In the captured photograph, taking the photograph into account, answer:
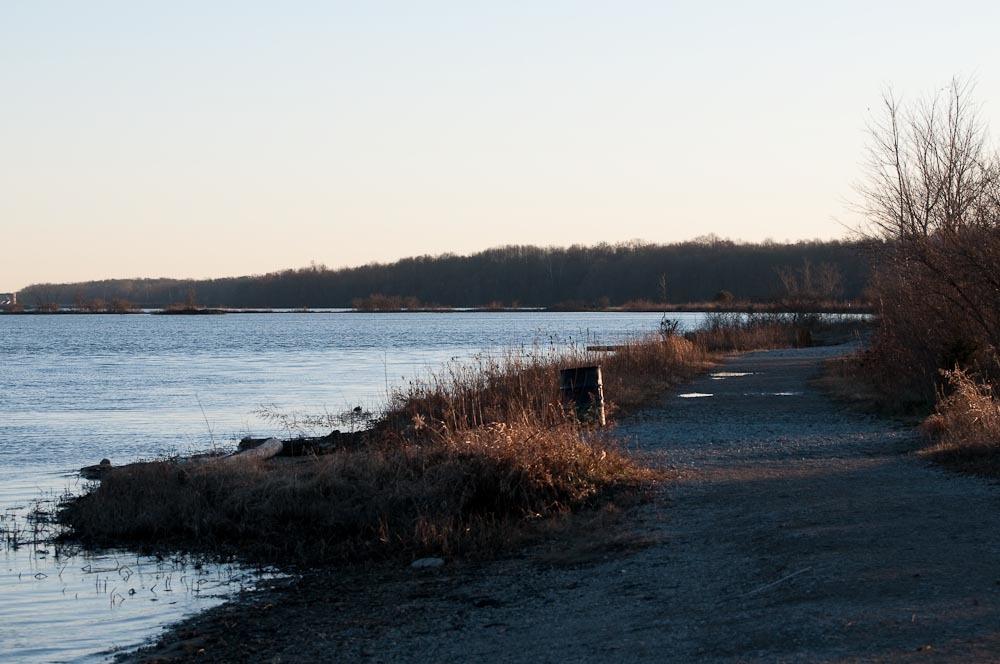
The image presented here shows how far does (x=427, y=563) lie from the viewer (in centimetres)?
1087

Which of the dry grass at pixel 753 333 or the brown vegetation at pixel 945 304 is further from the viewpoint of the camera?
the dry grass at pixel 753 333

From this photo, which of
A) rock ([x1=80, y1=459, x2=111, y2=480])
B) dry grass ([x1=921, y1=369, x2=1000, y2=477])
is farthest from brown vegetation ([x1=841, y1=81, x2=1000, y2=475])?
rock ([x1=80, y1=459, x2=111, y2=480])

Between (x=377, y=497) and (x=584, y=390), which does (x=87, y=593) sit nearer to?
(x=377, y=497)

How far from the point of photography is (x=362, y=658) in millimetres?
8031

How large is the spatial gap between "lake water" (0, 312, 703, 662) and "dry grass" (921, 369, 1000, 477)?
7.92m

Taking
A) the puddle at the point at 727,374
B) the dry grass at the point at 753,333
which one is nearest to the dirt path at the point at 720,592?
the puddle at the point at 727,374

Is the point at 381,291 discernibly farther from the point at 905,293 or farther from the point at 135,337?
the point at 905,293

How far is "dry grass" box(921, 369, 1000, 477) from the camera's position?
522 inches

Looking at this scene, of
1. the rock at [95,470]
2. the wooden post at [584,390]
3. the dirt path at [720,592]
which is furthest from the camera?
the wooden post at [584,390]

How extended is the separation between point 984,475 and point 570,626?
619 centimetres

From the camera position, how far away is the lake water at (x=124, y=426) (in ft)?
33.5

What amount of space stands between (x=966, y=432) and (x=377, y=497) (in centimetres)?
740

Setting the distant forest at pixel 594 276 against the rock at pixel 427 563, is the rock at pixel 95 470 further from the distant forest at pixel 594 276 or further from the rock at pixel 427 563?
the distant forest at pixel 594 276

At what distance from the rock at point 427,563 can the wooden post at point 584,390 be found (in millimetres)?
8743
